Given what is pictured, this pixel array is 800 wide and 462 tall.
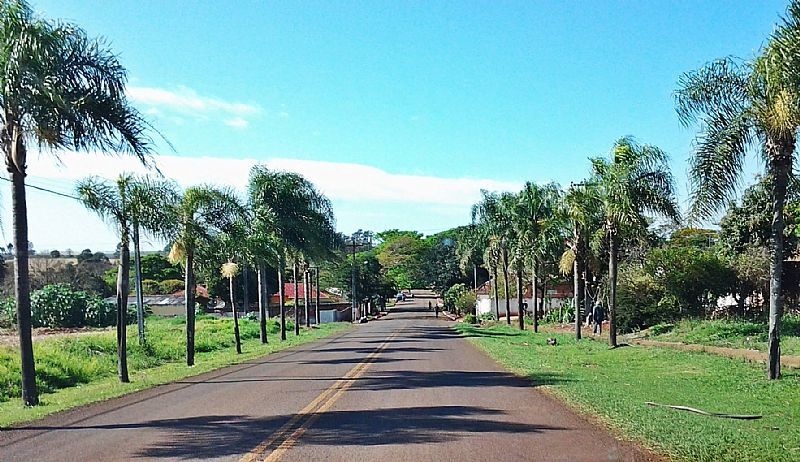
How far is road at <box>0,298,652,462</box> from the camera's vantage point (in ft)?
32.7

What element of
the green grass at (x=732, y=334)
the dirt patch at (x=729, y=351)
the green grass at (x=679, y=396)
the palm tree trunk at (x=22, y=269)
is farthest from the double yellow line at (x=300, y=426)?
the green grass at (x=732, y=334)

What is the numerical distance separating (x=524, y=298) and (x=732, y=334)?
5967 centimetres

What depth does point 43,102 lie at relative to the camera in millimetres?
14641

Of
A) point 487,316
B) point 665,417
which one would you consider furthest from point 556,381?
point 487,316

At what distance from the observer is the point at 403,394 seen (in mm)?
16438

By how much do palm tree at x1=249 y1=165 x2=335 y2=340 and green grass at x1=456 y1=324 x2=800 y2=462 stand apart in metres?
20.9

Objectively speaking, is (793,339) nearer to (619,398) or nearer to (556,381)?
(556,381)

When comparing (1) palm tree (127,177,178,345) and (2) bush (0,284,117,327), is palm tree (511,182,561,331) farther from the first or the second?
(2) bush (0,284,117,327)

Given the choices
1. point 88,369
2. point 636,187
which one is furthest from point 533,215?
point 88,369

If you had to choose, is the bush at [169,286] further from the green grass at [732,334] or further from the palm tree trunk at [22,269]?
the palm tree trunk at [22,269]

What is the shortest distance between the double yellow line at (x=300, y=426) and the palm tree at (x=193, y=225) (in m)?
9.41

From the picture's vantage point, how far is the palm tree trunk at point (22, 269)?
1558 centimetres

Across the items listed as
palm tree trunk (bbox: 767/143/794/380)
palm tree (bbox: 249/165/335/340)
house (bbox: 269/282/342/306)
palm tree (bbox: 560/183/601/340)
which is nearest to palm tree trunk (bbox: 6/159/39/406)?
palm tree trunk (bbox: 767/143/794/380)

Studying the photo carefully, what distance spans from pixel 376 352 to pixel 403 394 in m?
15.4
